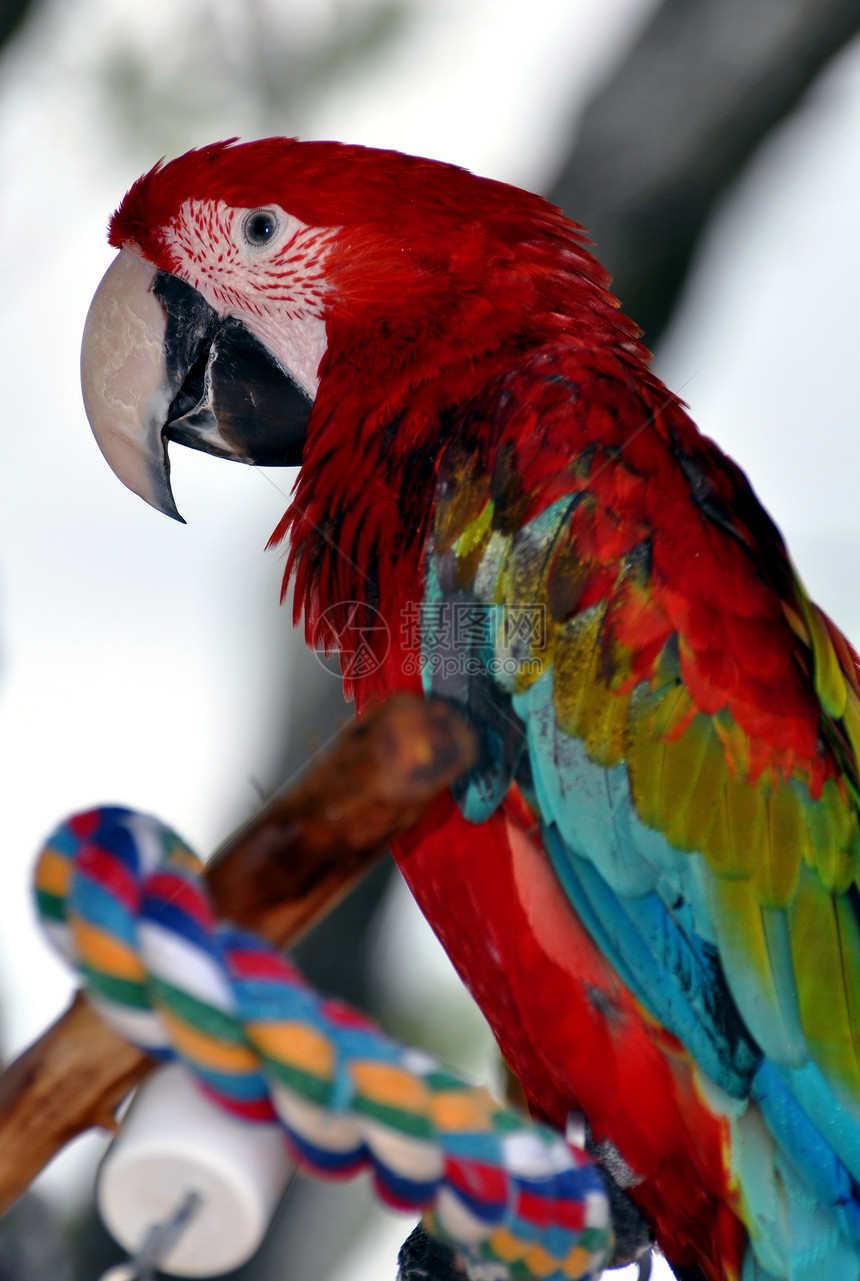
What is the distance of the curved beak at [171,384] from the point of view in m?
1.20

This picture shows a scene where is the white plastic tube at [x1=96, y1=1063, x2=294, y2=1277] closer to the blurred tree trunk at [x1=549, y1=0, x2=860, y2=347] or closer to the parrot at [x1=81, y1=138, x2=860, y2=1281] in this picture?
the parrot at [x1=81, y1=138, x2=860, y2=1281]

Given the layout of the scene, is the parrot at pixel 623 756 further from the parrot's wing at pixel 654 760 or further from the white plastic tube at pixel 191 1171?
the white plastic tube at pixel 191 1171

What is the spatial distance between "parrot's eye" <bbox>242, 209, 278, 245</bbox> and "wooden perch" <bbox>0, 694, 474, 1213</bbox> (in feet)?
2.65

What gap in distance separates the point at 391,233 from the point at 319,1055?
0.85 metres

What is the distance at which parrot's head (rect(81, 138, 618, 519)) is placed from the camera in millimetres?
1101

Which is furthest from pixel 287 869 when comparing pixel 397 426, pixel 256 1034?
pixel 397 426

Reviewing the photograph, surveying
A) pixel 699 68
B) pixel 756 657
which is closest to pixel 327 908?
pixel 756 657

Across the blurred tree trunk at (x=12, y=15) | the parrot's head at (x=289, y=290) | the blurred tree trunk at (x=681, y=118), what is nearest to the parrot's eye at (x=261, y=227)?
the parrot's head at (x=289, y=290)

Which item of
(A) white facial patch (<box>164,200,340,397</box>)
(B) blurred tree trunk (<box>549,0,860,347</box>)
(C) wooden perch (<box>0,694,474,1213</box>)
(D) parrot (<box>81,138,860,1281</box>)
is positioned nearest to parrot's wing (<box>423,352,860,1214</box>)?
(D) parrot (<box>81,138,860,1281</box>)

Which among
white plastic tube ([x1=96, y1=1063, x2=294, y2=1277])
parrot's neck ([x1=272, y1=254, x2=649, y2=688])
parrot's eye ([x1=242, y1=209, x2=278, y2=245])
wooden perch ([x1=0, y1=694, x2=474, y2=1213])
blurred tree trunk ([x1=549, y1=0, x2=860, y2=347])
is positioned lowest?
white plastic tube ([x1=96, y1=1063, x2=294, y2=1277])

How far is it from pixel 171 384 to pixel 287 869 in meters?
0.80

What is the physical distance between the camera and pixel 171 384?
120 centimetres

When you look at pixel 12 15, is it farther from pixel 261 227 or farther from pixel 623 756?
pixel 623 756

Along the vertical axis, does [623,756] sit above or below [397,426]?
below
